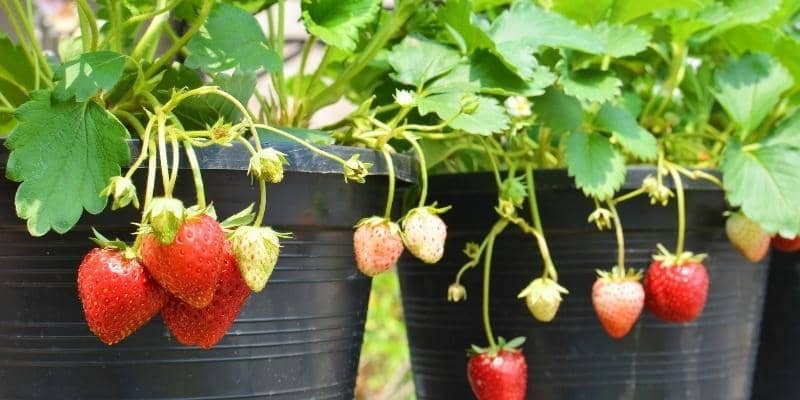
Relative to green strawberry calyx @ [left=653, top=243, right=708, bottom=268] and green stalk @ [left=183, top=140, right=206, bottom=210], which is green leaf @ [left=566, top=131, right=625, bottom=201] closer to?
green strawberry calyx @ [left=653, top=243, right=708, bottom=268]

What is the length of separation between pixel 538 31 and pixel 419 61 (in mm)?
137

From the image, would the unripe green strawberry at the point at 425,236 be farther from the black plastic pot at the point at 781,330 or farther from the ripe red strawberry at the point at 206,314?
the black plastic pot at the point at 781,330

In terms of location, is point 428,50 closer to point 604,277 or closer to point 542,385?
point 604,277

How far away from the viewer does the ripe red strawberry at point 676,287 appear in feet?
4.04

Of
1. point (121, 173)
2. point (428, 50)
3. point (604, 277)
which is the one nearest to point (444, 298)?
point (604, 277)

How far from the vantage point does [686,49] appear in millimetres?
1507

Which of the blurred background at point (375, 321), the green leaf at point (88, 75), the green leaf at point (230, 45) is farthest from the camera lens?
the blurred background at point (375, 321)

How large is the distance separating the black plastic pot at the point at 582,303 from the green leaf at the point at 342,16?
31 centimetres

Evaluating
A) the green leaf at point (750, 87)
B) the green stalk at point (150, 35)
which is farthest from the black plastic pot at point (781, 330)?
the green stalk at point (150, 35)

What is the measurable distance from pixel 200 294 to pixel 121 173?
0.16 m

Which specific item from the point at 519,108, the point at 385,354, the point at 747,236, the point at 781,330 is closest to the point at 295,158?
the point at 519,108

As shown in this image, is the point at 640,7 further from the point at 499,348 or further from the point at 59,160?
the point at 59,160

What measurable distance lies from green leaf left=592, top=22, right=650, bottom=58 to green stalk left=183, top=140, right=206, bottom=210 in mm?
587

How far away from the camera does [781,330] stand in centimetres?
170
